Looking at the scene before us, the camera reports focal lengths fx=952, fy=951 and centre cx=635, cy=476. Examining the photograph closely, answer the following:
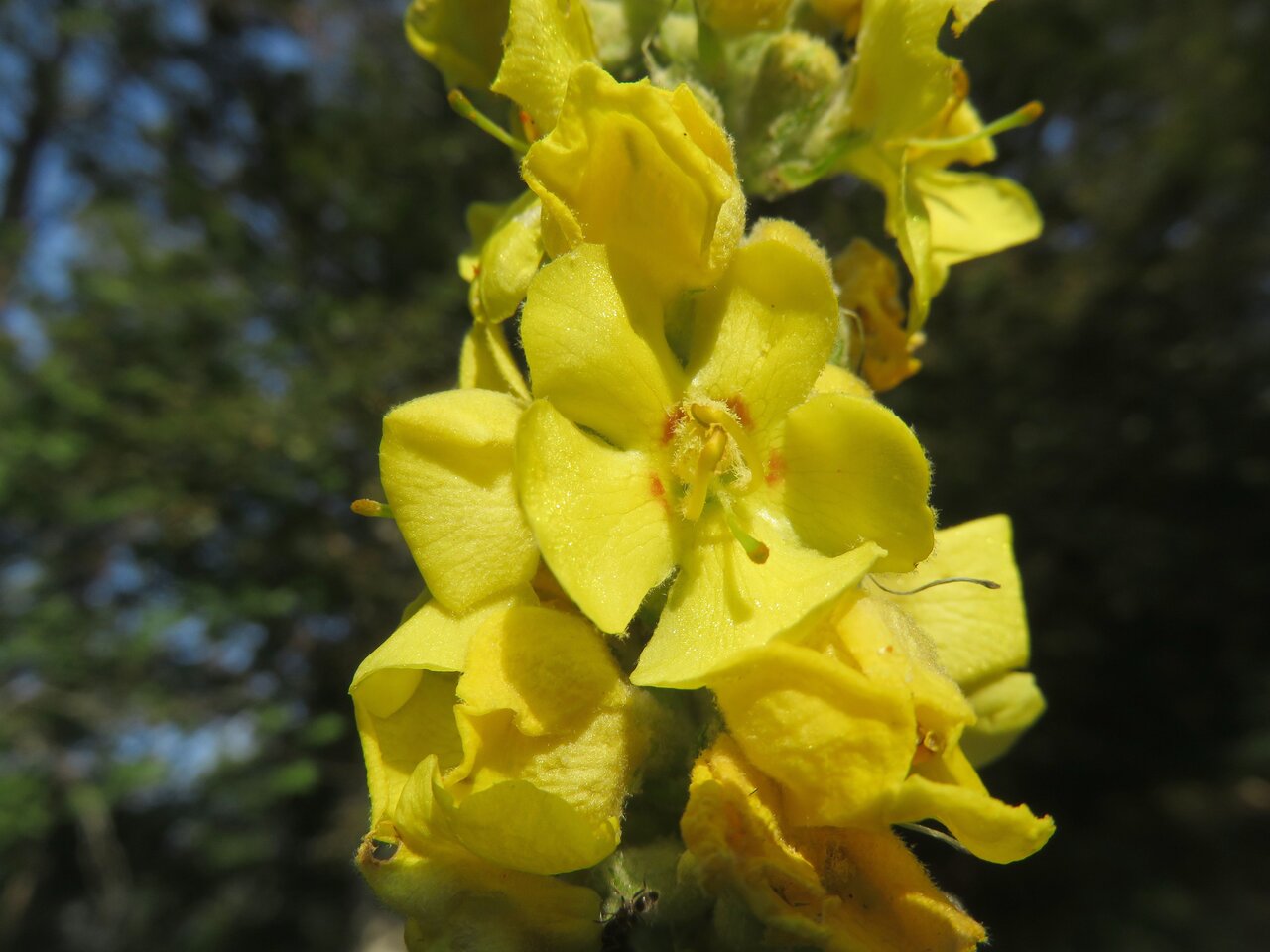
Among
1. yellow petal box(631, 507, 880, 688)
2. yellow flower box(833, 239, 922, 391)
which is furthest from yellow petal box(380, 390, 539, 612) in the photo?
yellow flower box(833, 239, 922, 391)

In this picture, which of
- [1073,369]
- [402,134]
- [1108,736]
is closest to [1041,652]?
[1108,736]

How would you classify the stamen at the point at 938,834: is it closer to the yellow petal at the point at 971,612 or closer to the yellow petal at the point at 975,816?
the yellow petal at the point at 975,816

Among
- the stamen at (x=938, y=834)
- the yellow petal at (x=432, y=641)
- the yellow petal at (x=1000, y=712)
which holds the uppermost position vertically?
the yellow petal at (x=432, y=641)

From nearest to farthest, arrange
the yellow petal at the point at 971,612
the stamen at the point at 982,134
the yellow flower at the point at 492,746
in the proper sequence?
the yellow flower at the point at 492,746 → the yellow petal at the point at 971,612 → the stamen at the point at 982,134

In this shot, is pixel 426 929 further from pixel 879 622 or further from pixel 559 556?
pixel 879 622

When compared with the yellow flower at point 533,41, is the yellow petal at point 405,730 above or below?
below

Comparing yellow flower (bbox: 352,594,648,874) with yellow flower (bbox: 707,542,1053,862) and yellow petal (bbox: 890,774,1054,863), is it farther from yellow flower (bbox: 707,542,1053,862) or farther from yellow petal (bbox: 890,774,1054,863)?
yellow petal (bbox: 890,774,1054,863)

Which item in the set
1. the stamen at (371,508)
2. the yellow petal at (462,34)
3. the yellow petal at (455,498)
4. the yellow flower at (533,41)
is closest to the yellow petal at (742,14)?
the yellow flower at (533,41)
